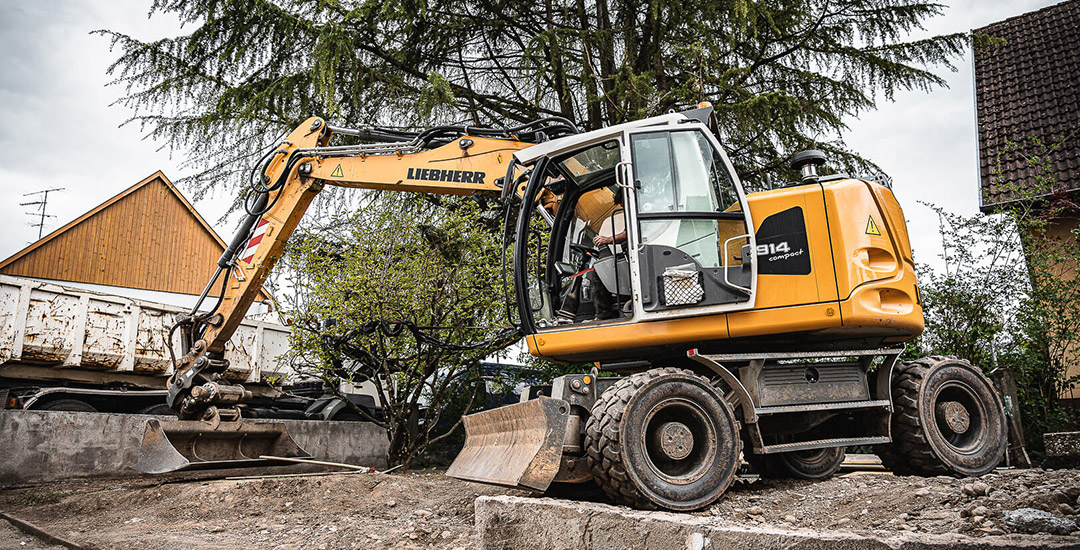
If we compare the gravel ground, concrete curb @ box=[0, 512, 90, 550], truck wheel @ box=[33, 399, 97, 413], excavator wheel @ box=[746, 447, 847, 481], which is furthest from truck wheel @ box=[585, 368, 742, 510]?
truck wheel @ box=[33, 399, 97, 413]

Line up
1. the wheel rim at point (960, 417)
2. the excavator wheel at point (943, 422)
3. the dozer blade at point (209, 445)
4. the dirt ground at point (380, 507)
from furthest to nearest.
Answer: the dozer blade at point (209, 445), the wheel rim at point (960, 417), the excavator wheel at point (943, 422), the dirt ground at point (380, 507)

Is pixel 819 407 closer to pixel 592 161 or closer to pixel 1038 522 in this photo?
pixel 1038 522

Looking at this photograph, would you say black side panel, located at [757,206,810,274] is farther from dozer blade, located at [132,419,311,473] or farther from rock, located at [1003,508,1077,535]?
dozer blade, located at [132,419,311,473]

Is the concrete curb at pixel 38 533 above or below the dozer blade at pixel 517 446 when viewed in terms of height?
below

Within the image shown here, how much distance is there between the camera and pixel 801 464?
225 inches

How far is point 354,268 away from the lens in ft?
27.2

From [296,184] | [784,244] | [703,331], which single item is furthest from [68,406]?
[784,244]

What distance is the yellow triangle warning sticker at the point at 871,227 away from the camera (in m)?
4.69

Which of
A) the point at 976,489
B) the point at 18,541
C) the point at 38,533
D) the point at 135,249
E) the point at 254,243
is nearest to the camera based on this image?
the point at 976,489

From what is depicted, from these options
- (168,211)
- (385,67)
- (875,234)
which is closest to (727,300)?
(875,234)

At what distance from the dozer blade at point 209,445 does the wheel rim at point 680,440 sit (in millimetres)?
4253

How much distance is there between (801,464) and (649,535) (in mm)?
3016

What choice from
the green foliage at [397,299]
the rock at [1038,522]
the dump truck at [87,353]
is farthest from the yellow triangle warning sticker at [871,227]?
the dump truck at [87,353]

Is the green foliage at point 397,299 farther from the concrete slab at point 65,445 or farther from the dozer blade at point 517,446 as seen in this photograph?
the dozer blade at point 517,446
